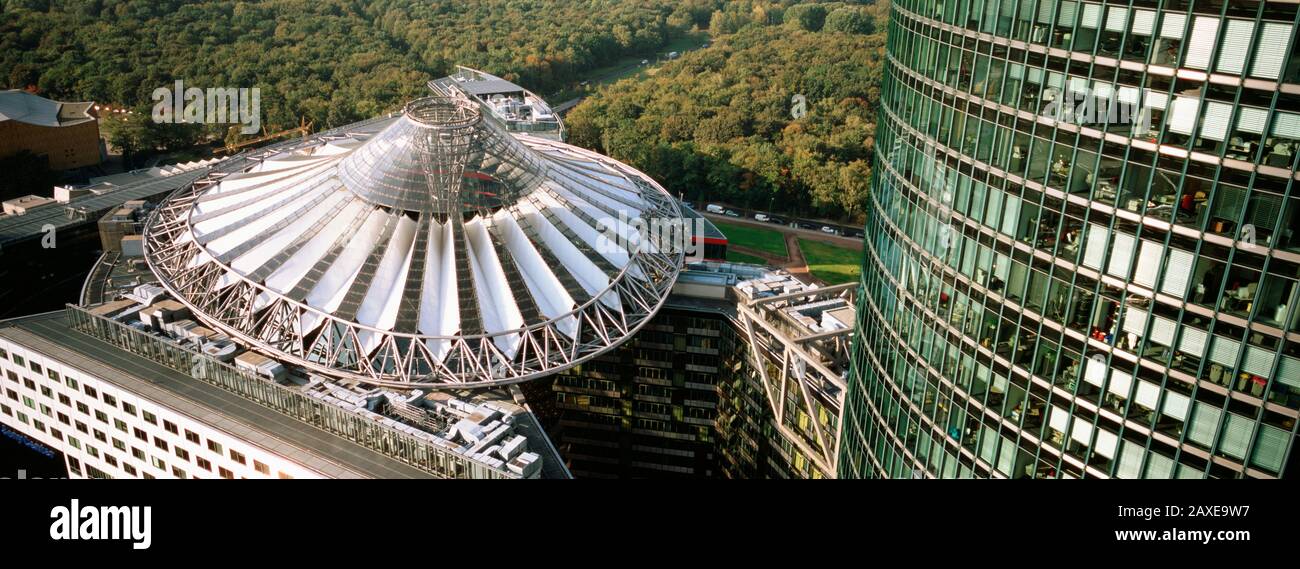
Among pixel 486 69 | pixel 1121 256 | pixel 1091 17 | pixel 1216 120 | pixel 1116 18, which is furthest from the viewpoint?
pixel 486 69

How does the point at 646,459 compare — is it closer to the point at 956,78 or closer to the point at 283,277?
the point at 283,277

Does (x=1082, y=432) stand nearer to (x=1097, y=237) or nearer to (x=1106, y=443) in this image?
(x=1106, y=443)

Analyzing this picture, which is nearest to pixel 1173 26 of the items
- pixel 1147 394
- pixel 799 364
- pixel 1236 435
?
pixel 1147 394

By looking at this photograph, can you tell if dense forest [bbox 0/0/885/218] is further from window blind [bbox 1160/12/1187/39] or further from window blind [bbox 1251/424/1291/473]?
window blind [bbox 1251/424/1291/473]

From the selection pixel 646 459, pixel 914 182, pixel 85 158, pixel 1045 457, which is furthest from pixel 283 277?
pixel 85 158

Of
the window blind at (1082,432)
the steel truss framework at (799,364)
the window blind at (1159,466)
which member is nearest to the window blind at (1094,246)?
the window blind at (1082,432)

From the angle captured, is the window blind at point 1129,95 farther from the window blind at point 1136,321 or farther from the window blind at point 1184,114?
the window blind at point 1136,321
